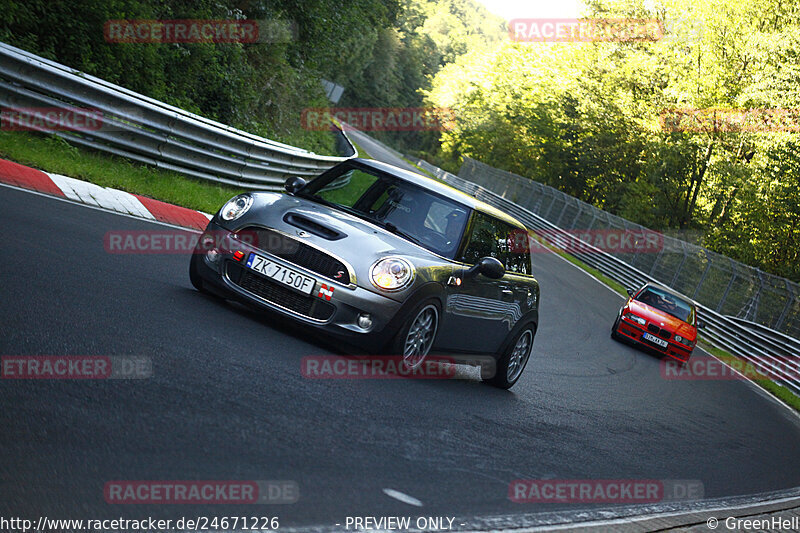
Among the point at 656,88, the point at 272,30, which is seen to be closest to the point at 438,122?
the point at 656,88

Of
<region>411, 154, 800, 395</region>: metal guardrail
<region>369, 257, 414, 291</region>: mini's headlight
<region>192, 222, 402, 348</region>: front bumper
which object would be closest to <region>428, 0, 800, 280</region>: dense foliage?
<region>411, 154, 800, 395</region>: metal guardrail

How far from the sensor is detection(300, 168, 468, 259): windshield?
23.9 ft

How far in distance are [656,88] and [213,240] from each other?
139ft

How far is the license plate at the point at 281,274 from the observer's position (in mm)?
6402

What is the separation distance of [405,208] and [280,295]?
4.88 feet

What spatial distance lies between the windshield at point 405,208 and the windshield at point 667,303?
38.6 feet

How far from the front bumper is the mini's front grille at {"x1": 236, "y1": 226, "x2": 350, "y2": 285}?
39mm

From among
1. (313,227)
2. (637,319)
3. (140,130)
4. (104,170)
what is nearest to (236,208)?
(313,227)

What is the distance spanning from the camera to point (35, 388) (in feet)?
13.4

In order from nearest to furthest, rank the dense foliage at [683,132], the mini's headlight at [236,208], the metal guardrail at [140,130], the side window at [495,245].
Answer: the mini's headlight at [236,208]
the side window at [495,245]
the metal guardrail at [140,130]
the dense foliage at [683,132]

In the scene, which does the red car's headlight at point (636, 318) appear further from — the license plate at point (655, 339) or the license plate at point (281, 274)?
the license plate at point (281, 274)

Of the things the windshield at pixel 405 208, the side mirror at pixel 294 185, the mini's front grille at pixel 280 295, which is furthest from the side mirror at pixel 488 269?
the side mirror at pixel 294 185

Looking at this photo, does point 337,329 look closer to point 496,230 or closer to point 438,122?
point 496,230

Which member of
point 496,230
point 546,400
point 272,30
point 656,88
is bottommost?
point 546,400
